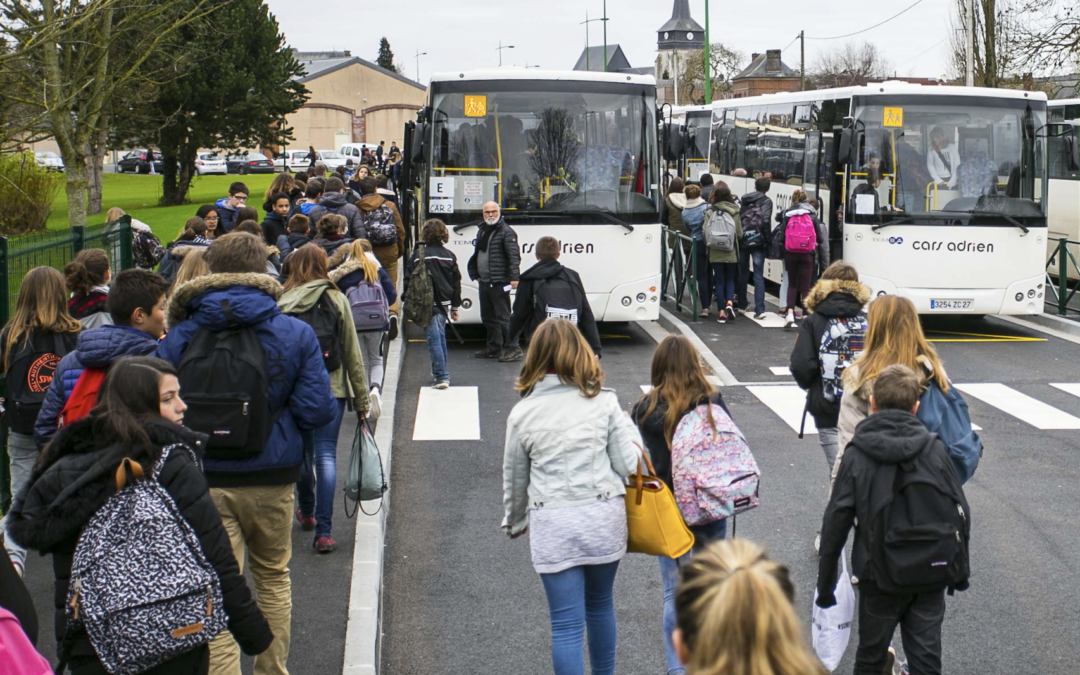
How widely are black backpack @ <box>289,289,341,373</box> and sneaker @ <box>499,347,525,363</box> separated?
280 inches

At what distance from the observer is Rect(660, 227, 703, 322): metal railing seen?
16502 millimetres

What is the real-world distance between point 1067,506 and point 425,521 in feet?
14.0

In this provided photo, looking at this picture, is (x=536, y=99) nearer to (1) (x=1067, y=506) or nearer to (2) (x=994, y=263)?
(2) (x=994, y=263)

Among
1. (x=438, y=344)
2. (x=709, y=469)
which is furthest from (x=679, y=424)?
(x=438, y=344)

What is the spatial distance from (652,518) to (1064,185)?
18055mm

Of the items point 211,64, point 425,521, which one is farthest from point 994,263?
point 211,64

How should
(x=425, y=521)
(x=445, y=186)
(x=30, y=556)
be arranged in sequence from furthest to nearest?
(x=445, y=186) → (x=425, y=521) → (x=30, y=556)

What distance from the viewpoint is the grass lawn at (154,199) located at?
3331 cm

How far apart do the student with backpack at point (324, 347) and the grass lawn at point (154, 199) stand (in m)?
18.4

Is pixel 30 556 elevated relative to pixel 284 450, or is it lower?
lower

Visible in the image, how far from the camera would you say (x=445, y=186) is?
1406cm

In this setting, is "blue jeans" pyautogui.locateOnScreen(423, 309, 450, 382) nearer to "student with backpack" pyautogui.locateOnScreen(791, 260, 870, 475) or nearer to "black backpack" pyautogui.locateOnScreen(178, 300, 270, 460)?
"student with backpack" pyautogui.locateOnScreen(791, 260, 870, 475)

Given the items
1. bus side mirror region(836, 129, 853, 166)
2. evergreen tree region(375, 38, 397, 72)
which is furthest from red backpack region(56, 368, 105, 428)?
evergreen tree region(375, 38, 397, 72)

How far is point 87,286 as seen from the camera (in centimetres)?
671
